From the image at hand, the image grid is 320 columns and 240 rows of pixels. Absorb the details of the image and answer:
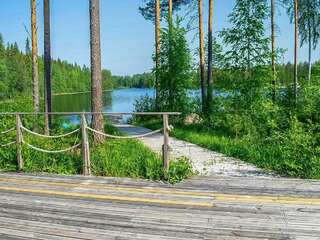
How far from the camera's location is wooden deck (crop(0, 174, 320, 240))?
170 inches

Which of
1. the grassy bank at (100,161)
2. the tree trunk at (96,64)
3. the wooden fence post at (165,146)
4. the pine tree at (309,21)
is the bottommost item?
the grassy bank at (100,161)

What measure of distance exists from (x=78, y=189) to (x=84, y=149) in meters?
1.18

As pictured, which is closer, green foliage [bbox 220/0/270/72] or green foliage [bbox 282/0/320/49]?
green foliage [bbox 220/0/270/72]

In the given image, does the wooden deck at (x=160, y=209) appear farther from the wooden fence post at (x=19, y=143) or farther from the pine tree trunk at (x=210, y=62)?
the pine tree trunk at (x=210, y=62)

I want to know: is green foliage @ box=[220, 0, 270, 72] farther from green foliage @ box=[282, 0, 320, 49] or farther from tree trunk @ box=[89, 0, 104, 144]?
green foliage @ box=[282, 0, 320, 49]

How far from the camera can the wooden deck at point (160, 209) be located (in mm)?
4320

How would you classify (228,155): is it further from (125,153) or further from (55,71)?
(55,71)

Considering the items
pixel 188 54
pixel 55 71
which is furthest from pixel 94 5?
pixel 55 71

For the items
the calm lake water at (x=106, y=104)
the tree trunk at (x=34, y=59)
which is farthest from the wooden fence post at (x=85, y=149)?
the calm lake water at (x=106, y=104)

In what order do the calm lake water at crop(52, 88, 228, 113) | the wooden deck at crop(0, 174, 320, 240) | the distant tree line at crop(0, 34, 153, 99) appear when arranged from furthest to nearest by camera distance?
the distant tree line at crop(0, 34, 153, 99), the calm lake water at crop(52, 88, 228, 113), the wooden deck at crop(0, 174, 320, 240)

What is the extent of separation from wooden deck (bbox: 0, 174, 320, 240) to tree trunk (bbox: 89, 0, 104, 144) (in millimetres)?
2586

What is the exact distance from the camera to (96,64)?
9.05m

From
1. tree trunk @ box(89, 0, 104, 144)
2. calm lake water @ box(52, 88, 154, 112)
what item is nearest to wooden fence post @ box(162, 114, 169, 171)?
tree trunk @ box(89, 0, 104, 144)

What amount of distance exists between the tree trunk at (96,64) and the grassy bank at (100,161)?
72 cm
